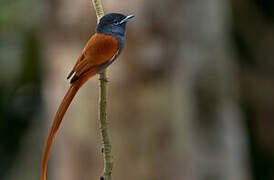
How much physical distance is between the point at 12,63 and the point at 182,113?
2941 mm

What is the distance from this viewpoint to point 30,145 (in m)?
7.84

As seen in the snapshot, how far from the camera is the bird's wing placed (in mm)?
2143

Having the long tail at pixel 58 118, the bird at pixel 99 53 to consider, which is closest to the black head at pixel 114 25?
the bird at pixel 99 53

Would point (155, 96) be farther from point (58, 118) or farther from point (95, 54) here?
point (58, 118)

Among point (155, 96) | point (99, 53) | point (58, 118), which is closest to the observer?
point (58, 118)

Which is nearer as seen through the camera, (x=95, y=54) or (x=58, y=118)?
(x=58, y=118)

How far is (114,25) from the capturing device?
237 cm

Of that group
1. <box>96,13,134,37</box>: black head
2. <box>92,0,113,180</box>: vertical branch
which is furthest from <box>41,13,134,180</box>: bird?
<box>92,0,113,180</box>: vertical branch

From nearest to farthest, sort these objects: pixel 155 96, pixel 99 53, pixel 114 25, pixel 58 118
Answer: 1. pixel 58 118
2. pixel 99 53
3. pixel 114 25
4. pixel 155 96

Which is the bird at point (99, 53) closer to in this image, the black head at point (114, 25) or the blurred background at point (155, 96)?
the black head at point (114, 25)

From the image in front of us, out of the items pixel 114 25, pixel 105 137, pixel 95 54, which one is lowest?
pixel 105 137

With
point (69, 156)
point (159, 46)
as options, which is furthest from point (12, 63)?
point (159, 46)

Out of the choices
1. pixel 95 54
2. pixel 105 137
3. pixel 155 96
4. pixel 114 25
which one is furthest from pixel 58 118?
pixel 155 96

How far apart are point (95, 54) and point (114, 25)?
0.22 metres
